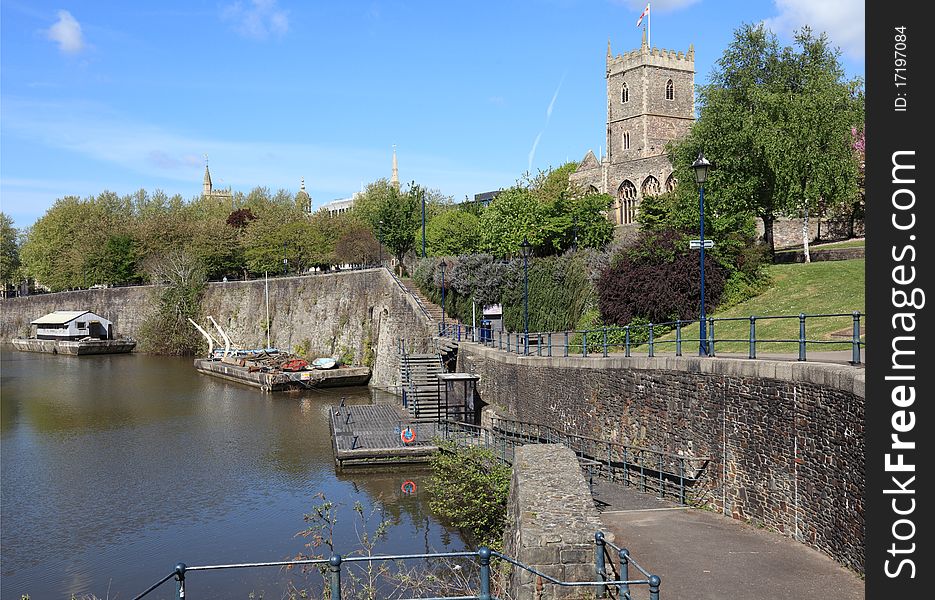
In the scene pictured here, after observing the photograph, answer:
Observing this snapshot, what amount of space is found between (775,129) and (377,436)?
19210mm

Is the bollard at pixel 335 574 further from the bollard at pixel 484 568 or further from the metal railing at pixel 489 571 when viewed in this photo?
the bollard at pixel 484 568

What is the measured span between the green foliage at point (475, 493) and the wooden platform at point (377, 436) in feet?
17.5

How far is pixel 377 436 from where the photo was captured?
90.4 ft

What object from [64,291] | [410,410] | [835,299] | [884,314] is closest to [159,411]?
[410,410]

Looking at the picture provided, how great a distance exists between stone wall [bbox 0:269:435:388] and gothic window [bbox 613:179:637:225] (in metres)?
28.2

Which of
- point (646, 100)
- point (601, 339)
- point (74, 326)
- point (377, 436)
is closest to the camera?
point (377, 436)

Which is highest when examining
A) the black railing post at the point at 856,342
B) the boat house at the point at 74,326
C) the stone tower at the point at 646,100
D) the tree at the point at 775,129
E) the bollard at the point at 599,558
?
the stone tower at the point at 646,100

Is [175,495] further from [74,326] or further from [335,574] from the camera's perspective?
[74,326]

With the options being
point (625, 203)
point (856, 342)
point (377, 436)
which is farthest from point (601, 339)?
point (625, 203)

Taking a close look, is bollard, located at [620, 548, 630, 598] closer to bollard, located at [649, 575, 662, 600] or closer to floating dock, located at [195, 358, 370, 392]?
bollard, located at [649, 575, 662, 600]

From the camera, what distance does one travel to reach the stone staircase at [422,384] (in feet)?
101

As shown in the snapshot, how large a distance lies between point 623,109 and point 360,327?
46562 millimetres

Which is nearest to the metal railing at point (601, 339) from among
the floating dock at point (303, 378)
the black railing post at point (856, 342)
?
the black railing post at point (856, 342)

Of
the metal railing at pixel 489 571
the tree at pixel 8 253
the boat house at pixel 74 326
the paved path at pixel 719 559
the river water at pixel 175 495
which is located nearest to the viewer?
the metal railing at pixel 489 571
